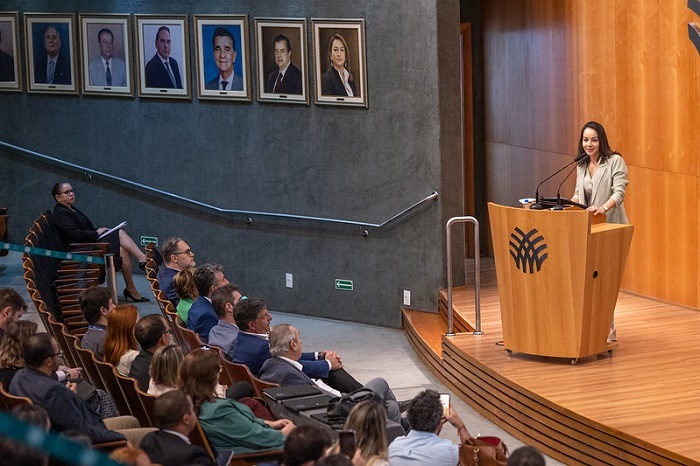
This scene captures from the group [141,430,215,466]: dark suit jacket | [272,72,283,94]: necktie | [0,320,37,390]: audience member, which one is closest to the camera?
[141,430,215,466]: dark suit jacket

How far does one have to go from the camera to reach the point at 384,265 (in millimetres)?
9844

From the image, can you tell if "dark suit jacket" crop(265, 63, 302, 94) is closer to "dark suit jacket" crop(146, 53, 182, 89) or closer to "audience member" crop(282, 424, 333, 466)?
"dark suit jacket" crop(146, 53, 182, 89)

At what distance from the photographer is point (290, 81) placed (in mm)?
10180

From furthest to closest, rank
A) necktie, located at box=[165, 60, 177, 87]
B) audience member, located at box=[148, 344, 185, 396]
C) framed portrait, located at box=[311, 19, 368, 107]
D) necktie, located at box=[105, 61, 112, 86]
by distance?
necktie, located at box=[105, 61, 112, 86]
necktie, located at box=[165, 60, 177, 87]
framed portrait, located at box=[311, 19, 368, 107]
audience member, located at box=[148, 344, 185, 396]

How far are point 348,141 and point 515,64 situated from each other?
1.85 meters

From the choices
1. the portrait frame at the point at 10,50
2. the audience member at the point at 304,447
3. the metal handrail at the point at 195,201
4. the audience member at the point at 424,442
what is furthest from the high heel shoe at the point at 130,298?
the audience member at the point at 304,447

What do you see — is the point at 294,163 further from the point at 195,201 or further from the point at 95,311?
the point at 95,311

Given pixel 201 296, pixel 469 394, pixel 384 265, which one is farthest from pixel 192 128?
pixel 469 394

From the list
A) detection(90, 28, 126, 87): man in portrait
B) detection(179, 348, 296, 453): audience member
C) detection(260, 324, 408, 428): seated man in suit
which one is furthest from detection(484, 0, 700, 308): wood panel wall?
detection(179, 348, 296, 453): audience member

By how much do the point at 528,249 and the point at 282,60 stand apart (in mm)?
3979

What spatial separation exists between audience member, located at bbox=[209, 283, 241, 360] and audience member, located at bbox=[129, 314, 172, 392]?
0.91m

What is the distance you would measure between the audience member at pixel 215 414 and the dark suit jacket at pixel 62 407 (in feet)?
1.20

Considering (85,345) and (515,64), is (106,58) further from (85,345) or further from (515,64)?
(85,345)

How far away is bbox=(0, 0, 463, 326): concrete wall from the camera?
31.0 ft
